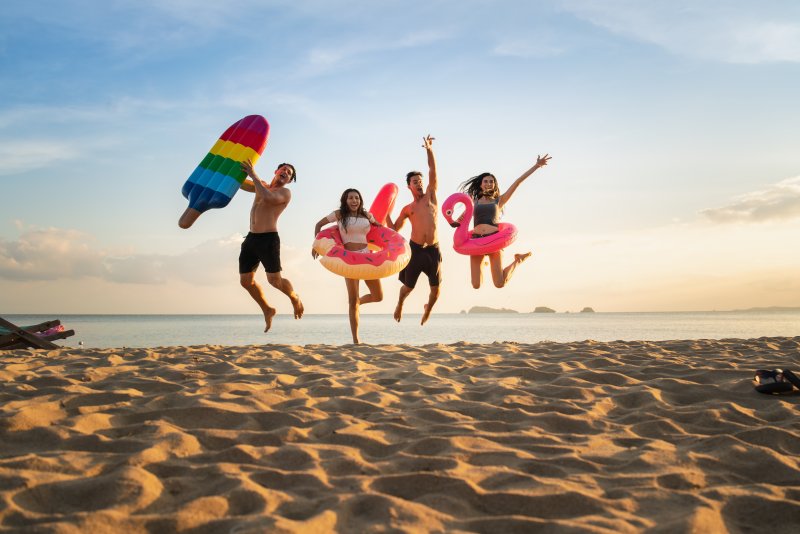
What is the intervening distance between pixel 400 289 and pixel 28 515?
621 centimetres

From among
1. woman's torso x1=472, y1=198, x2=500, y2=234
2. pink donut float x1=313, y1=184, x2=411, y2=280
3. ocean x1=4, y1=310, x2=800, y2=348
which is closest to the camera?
pink donut float x1=313, y1=184, x2=411, y2=280

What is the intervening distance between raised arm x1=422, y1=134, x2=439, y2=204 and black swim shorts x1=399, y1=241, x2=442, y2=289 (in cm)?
64

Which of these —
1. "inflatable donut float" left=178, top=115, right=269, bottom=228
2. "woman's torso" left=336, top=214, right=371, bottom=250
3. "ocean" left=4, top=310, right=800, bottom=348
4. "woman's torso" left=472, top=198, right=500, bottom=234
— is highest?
"inflatable donut float" left=178, top=115, right=269, bottom=228

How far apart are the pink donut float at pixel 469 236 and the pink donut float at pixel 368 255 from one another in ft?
3.71

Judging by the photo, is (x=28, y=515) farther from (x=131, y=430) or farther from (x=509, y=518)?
(x=509, y=518)

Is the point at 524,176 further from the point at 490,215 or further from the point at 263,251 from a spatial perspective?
the point at 263,251

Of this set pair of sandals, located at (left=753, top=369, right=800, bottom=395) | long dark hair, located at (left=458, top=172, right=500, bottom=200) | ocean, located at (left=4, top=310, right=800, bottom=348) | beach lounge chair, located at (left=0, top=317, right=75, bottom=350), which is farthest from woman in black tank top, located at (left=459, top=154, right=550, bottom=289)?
ocean, located at (left=4, top=310, right=800, bottom=348)

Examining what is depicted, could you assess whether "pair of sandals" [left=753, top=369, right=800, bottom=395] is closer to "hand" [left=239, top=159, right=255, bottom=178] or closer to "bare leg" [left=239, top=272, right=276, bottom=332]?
"bare leg" [left=239, top=272, right=276, bottom=332]

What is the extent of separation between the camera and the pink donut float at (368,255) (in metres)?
6.50

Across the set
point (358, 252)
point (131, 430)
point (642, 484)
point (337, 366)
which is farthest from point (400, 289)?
point (642, 484)

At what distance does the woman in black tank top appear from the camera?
25.6ft

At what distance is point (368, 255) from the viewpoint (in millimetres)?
6555

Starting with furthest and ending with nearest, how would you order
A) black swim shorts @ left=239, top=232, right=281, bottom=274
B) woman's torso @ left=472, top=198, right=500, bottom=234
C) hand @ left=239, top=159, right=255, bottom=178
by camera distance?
woman's torso @ left=472, top=198, right=500, bottom=234, black swim shorts @ left=239, top=232, right=281, bottom=274, hand @ left=239, top=159, right=255, bottom=178

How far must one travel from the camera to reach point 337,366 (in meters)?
4.91
